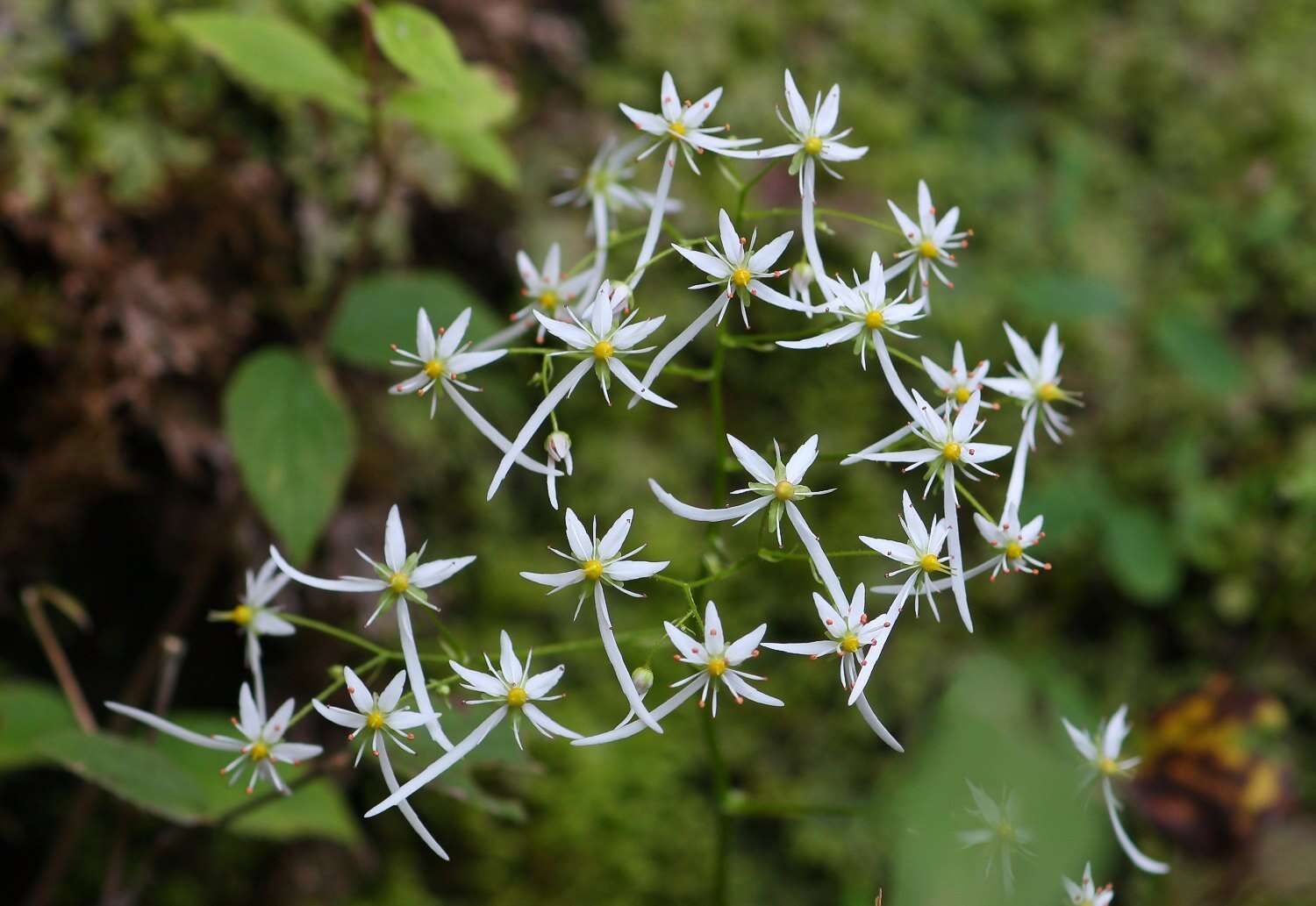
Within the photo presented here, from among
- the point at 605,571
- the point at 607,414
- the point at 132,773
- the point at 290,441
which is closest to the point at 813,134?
the point at 605,571

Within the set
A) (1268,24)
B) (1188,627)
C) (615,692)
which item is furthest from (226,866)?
(1268,24)

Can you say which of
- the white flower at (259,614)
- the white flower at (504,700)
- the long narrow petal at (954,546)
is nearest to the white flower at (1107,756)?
the long narrow petal at (954,546)

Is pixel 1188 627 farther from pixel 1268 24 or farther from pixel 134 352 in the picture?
pixel 134 352

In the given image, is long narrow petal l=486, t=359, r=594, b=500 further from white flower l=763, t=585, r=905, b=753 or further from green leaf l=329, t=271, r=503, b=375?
green leaf l=329, t=271, r=503, b=375

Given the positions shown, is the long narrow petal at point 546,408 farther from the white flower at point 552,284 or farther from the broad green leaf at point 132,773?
the broad green leaf at point 132,773

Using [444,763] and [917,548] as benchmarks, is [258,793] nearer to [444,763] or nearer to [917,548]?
[444,763]
